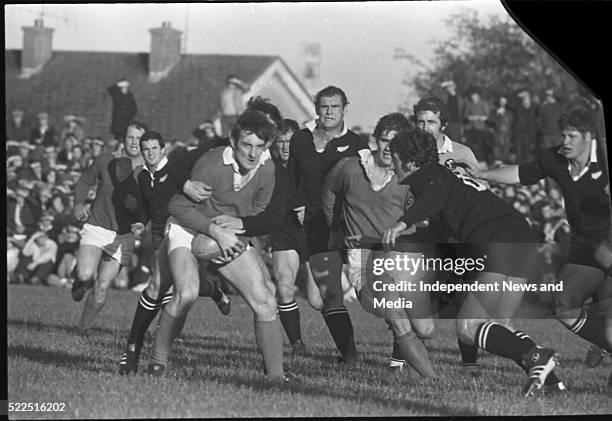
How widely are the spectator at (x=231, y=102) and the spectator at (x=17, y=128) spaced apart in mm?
1021

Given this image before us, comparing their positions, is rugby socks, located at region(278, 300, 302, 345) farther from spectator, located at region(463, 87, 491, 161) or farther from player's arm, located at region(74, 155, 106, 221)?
spectator, located at region(463, 87, 491, 161)

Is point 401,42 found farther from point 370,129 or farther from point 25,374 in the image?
point 25,374

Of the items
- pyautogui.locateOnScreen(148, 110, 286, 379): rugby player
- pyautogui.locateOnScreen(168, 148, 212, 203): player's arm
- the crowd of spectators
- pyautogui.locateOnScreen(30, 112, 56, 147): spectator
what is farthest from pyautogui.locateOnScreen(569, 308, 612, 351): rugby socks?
pyautogui.locateOnScreen(30, 112, 56, 147): spectator

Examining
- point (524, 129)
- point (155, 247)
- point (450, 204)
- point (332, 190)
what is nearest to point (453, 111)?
point (524, 129)

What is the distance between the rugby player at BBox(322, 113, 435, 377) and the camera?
6.62 m

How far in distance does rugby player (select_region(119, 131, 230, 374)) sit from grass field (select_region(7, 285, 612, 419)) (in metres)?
0.05

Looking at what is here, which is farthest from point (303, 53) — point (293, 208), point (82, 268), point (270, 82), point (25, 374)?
point (25, 374)

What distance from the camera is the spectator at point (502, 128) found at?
6.63m

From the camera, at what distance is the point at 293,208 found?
21.9 ft

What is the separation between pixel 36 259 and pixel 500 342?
2462 mm

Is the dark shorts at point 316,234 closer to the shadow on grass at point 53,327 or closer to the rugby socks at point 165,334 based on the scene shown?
the rugby socks at point 165,334

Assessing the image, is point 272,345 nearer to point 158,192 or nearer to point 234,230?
point 234,230

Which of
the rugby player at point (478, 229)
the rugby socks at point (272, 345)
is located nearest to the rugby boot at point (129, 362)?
the rugby socks at point (272, 345)

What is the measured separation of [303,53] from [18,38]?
1.49m
